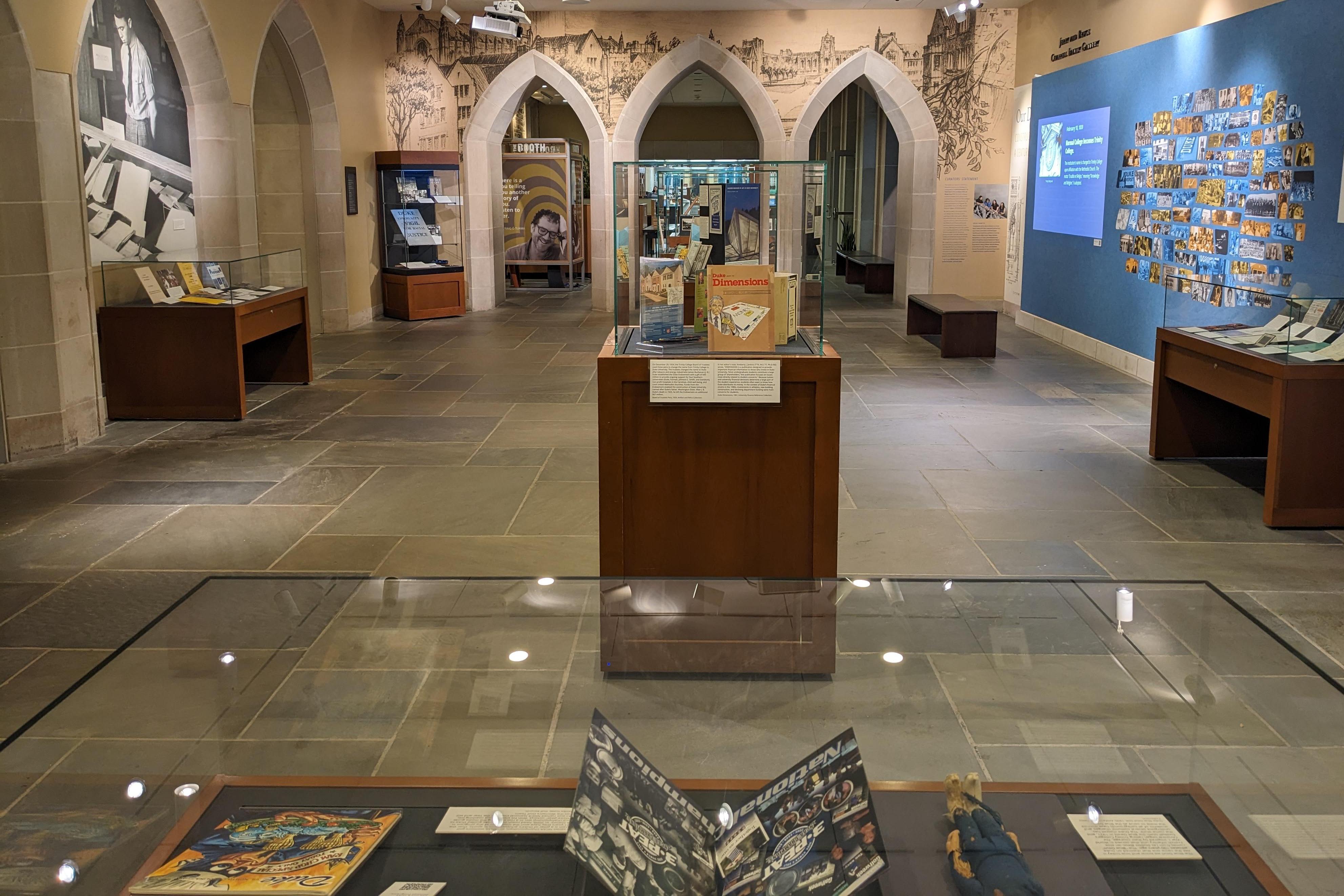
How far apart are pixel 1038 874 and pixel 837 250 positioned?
67.3 ft

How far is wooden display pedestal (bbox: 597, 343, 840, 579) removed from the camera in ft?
12.2

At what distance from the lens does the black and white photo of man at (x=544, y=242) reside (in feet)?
56.0

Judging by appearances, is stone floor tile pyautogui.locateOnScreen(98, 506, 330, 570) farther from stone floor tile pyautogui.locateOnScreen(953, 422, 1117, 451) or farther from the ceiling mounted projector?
the ceiling mounted projector

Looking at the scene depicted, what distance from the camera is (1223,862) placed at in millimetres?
1601

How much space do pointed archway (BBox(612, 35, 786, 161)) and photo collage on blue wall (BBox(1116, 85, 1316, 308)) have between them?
5.78 meters

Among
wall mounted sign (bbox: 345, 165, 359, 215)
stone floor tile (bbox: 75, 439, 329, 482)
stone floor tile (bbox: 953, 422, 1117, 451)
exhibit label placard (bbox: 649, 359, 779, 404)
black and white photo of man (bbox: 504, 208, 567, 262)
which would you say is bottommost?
stone floor tile (bbox: 75, 439, 329, 482)

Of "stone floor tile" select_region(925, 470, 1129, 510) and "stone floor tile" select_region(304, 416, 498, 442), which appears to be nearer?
"stone floor tile" select_region(925, 470, 1129, 510)

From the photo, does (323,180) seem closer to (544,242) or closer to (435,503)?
(544,242)

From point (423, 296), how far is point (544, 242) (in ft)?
13.1

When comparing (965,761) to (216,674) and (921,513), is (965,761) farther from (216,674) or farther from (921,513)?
(921,513)

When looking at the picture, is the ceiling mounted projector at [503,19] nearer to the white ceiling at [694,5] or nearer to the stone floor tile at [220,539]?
the white ceiling at [694,5]

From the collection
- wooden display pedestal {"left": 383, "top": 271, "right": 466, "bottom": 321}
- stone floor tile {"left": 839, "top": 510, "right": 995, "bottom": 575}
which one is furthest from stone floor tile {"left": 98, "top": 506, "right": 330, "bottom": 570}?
wooden display pedestal {"left": 383, "top": 271, "right": 466, "bottom": 321}

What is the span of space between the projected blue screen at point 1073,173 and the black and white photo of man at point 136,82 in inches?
313

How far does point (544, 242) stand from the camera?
17234mm
